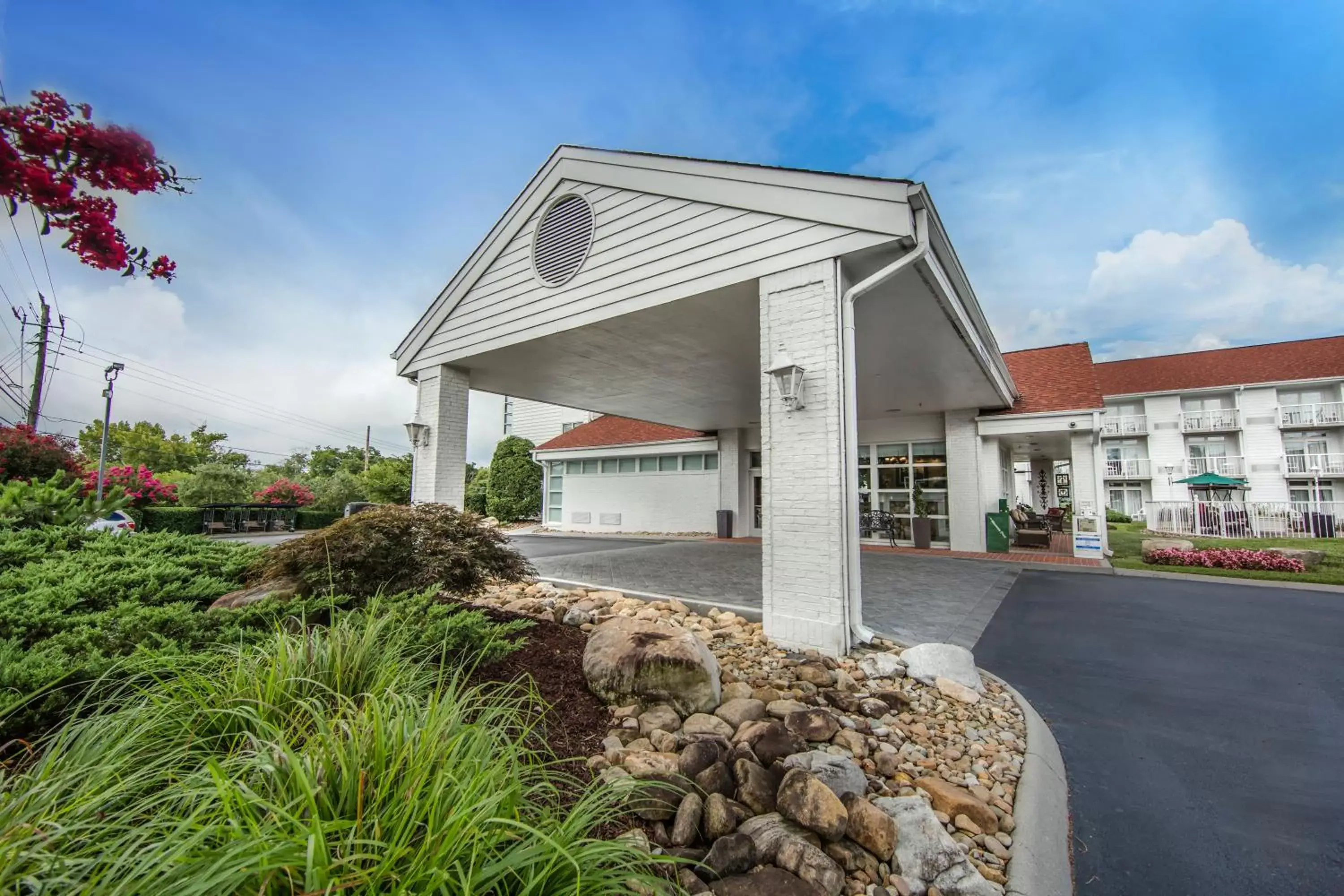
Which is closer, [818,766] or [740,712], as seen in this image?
[818,766]

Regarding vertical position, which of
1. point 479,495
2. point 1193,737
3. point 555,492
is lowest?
point 1193,737

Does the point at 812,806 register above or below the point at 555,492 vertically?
below

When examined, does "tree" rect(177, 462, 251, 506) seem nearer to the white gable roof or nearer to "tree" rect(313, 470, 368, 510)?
"tree" rect(313, 470, 368, 510)

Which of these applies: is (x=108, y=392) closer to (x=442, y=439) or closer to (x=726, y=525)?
(x=442, y=439)

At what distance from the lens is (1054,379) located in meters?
11.0

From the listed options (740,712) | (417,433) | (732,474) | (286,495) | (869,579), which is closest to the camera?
(740,712)

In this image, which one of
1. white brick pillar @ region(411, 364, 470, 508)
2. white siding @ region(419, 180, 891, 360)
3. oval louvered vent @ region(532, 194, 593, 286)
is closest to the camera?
white siding @ region(419, 180, 891, 360)

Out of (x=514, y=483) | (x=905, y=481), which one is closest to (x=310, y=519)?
(x=514, y=483)

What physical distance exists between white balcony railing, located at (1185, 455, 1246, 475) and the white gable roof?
26.3 metres

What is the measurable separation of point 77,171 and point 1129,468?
1194 inches

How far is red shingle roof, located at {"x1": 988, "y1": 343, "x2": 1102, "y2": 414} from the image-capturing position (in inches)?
394

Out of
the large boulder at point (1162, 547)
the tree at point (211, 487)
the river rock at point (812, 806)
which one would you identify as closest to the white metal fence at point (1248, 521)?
the large boulder at point (1162, 547)

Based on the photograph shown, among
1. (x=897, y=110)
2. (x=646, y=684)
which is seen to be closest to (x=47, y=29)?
(x=646, y=684)

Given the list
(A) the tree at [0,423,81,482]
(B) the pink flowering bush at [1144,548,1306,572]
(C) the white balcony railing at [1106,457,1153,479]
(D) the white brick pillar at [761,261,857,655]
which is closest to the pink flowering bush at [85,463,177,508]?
(A) the tree at [0,423,81,482]
